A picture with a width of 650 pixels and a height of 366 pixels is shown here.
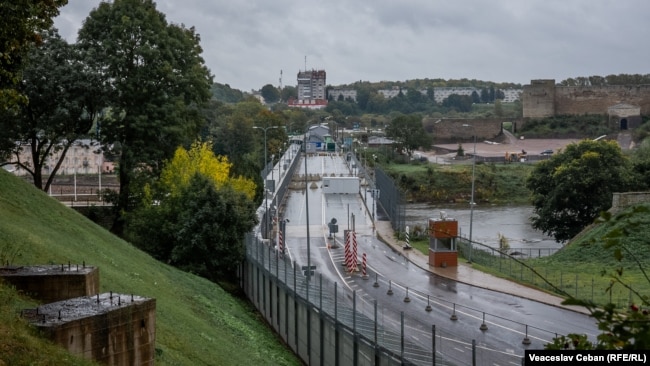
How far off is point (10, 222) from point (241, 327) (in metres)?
7.72

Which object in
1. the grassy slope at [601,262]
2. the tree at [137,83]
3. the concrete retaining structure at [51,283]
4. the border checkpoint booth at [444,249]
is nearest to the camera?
the concrete retaining structure at [51,283]

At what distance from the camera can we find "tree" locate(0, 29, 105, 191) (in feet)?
129

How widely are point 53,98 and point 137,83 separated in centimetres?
423

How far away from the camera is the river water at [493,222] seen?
190 ft

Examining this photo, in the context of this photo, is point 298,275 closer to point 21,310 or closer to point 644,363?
point 21,310

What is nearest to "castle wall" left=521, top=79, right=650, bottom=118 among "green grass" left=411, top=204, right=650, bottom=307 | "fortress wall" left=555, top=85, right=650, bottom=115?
"fortress wall" left=555, top=85, right=650, bottom=115

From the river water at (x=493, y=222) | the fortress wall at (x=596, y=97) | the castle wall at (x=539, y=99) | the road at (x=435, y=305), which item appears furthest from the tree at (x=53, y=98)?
the fortress wall at (x=596, y=97)

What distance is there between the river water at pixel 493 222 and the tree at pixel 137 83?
17.3m

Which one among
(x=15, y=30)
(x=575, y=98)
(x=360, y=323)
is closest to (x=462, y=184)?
(x=575, y=98)

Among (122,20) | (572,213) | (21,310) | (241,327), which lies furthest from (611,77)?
(21,310)

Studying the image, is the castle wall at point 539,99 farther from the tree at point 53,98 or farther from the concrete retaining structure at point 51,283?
the concrete retaining structure at point 51,283

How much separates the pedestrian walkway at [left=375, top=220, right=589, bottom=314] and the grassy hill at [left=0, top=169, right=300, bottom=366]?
8465 millimetres

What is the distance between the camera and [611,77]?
189 metres

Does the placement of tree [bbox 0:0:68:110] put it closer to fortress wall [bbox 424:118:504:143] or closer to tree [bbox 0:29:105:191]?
tree [bbox 0:29:105:191]
